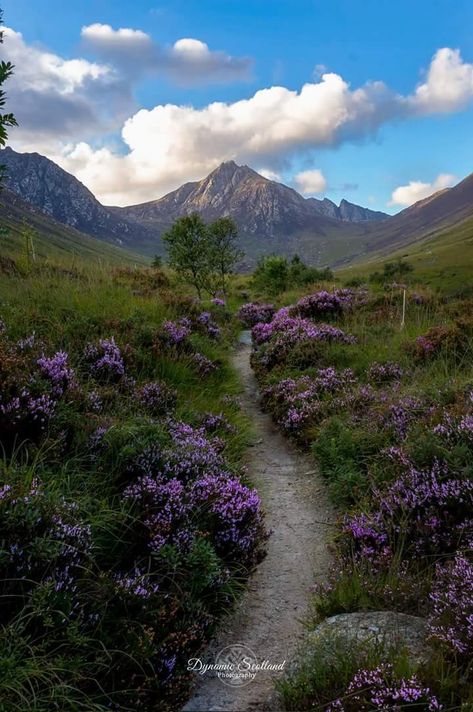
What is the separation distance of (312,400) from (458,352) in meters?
3.31

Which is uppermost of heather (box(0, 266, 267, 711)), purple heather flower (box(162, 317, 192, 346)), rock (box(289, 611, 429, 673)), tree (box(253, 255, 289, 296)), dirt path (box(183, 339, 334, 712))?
tree (box(253, 255, 289, 296))

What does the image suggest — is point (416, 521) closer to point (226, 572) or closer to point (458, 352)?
point (226, 572)

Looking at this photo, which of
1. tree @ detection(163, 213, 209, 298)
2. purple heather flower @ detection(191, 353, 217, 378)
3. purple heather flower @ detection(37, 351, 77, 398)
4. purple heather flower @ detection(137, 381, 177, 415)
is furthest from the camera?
tree @ detection(163, 213, 209, 298)

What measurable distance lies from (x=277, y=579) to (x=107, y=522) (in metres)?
1.80

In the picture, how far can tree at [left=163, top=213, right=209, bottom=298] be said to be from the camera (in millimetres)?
27344

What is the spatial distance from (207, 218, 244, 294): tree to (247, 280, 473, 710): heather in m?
19.9

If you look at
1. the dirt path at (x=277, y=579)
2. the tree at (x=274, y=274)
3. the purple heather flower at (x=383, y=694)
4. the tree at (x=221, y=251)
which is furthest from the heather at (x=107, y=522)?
the tree at (x=274, y=274)

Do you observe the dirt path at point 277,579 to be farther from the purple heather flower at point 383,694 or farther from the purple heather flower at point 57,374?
the purple heather flower at point 57,374

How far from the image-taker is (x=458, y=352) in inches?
357

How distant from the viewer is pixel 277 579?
4375mm

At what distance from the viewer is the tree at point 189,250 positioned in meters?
27.3

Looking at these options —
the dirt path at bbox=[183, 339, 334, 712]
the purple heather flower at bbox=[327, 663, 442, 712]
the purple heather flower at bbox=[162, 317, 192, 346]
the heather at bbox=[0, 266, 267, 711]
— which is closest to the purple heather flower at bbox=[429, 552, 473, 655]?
the purple heather flower at bbox=[327, 663, 442, 712]

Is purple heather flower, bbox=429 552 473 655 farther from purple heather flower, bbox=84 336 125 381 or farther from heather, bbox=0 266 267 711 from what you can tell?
purple heather flower, bbox=84 336 125 381

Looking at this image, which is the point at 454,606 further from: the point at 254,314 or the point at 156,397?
the point at 254,314
